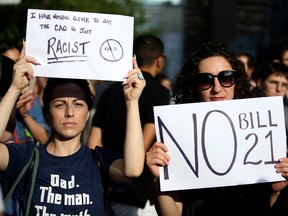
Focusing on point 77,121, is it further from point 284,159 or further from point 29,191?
point 284,159

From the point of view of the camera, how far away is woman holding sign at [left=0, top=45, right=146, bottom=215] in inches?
153

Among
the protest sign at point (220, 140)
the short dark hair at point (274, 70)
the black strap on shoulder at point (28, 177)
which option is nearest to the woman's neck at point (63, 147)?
the black strap on shoulder at point (28, 177)

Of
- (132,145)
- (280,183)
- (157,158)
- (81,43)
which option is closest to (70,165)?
(132,145)

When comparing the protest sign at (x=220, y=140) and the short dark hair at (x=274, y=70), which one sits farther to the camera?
the short dark hair at (x=274, y=70)

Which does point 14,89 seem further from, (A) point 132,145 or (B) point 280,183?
(B) point 280,183

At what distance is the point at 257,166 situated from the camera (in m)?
4.01

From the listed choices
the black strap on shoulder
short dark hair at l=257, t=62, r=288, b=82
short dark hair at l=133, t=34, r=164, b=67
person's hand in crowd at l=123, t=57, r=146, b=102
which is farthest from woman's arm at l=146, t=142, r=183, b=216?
short dark hair at l=257, t=62, r=288, b=82

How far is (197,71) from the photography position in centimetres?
433

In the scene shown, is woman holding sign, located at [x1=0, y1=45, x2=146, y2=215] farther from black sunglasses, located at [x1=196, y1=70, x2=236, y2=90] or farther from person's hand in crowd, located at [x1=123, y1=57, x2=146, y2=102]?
black sunglasses, located at [x1=196, y1=70, x2=236, y2=90]

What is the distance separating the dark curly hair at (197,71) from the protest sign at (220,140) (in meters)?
0.30

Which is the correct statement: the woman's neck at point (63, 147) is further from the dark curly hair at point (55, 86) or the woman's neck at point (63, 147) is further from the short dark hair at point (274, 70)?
the short dark hair at point (274, 70)

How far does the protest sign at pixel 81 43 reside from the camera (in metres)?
4.09

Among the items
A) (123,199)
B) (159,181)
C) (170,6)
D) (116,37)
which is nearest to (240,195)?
(159,181)

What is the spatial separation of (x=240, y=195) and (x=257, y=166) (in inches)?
7.2
